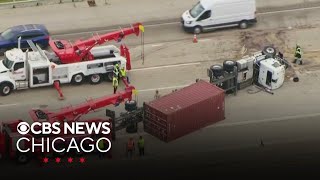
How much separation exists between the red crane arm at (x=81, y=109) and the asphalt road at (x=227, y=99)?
1621mm

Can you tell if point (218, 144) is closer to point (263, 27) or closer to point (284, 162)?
point (284, 162)

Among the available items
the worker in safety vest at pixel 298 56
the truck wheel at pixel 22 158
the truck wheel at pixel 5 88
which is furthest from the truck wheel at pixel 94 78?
the worker in safety vest at pixel 298 56

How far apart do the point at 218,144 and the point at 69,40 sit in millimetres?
15477

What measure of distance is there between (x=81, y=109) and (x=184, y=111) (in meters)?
4.77

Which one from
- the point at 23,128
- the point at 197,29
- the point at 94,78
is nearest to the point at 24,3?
the point at 197,29

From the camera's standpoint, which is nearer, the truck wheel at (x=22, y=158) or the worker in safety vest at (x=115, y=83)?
the truck wheel at (x=22, y=158)

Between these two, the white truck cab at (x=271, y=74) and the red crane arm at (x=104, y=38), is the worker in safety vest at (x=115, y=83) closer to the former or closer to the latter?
the red crane arm at (x=104, y=38)

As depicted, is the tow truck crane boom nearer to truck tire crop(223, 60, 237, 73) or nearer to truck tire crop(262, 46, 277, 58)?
truck tire crop(223, 60, 237, 73)

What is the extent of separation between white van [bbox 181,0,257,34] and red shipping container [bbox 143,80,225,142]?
10.7m

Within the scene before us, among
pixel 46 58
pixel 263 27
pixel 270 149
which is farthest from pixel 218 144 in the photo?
pixel 263 27

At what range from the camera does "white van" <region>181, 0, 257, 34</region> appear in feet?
158

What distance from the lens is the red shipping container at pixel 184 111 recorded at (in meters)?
36.7

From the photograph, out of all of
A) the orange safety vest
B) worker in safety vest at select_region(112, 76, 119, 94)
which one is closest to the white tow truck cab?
worker in safety vest at select_region(112, 76, 119, 94)

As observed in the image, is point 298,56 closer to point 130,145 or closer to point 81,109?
point 130,145
